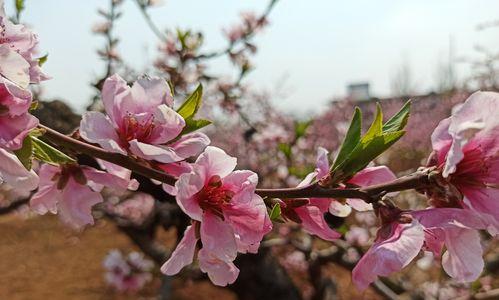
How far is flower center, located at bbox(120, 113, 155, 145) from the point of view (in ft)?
2.13

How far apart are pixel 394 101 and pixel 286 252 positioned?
2183 mm

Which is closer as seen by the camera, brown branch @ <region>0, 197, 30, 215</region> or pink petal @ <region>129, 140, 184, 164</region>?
pink petal @ <region>129, 140, 184, 164</region>

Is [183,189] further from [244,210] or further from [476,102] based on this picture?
[476,102]

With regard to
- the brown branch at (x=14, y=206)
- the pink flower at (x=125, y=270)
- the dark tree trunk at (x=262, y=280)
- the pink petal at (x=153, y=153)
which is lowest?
the pink flower at (x=125, y=270)

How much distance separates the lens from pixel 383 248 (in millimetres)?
572

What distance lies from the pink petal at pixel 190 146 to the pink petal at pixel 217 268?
110 mm

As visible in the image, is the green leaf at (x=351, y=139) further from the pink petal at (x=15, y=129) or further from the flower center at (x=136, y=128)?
the pink petal at (x=15, y=129)

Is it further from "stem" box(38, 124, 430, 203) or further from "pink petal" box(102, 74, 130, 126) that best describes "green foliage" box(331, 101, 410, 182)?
"pink petal" box(102, 74, 130, 126)

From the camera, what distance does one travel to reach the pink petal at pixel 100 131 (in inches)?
23.1

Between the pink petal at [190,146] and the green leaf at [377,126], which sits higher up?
the green leaf at [377,126]

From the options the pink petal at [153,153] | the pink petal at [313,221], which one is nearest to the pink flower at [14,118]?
the pink petal at [153,153]

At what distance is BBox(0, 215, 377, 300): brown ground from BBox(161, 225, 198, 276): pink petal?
551 cm

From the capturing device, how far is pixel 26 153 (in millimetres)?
574

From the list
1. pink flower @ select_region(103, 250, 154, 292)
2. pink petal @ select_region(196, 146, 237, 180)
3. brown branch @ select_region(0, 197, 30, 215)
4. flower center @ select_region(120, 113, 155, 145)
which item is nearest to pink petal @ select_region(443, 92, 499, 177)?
pink petal @ select_region(196, 146, 237, 180)
